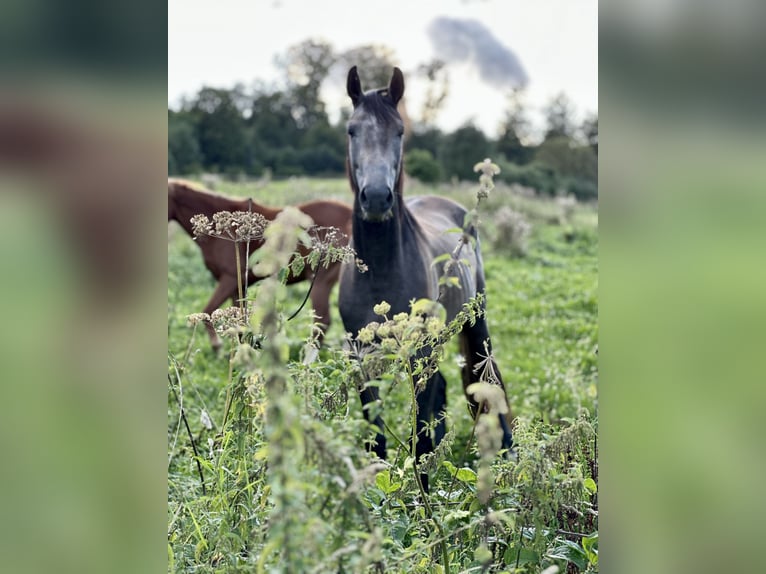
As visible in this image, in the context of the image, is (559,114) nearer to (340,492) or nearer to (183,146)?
(183,146)

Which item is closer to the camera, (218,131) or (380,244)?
(380,244)

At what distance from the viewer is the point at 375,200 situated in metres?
2.62

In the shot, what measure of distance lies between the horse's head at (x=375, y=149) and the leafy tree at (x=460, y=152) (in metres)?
16.4

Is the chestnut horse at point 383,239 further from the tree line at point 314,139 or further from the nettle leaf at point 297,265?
the tree line at point 314,139

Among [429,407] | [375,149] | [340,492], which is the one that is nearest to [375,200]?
[375,149]

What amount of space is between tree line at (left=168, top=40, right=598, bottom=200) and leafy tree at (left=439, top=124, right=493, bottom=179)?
3cm

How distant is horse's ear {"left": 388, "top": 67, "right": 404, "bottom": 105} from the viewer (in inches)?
117

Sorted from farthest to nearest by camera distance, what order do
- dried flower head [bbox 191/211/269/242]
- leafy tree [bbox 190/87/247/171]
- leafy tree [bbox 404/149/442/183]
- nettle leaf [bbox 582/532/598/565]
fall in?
leafy tree [bbox 404/149/442/183] < leafy tree [bbox 190/87/247/171] < dried flower head [bbox 191/211/269/242] < nettle leaf [bbox 582/532/598/565]

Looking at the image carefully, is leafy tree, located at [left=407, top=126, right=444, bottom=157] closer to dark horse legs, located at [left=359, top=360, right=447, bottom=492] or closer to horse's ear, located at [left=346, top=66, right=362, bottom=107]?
dark horse legs, located at [left=359, top=360, right=447, bottom=492]

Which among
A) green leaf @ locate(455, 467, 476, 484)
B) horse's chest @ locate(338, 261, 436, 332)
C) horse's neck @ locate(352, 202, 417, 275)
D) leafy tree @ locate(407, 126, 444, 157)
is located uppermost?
leafy tree @ locate(407, 126, 444, 157)

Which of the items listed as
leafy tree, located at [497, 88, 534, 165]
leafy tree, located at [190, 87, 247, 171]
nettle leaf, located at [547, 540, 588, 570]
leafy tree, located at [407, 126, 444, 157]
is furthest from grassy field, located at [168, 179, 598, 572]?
leafy tree, located at [497, 88, 534, 165]

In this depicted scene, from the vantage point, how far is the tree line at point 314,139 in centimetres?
1723

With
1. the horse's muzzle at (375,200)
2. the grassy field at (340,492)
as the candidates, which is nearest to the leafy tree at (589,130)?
the grassy field at (340,492)

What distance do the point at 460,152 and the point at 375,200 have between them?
17.2 metres
